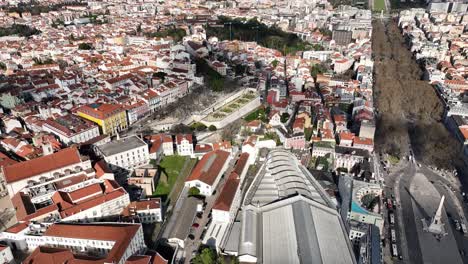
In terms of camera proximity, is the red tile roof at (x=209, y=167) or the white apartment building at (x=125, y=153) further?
the white apartment building at (x=125, y=153)

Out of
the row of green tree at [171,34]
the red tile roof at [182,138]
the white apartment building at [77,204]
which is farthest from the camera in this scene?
the row of green tree at [171,34]

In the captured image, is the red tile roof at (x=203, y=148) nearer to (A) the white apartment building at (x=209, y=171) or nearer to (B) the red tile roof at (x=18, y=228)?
(A) the white apartment building at (x=209, y=171)

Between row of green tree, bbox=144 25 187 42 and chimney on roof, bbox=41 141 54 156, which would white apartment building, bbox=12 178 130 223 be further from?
row of green tree, bbox=144 25 187 42

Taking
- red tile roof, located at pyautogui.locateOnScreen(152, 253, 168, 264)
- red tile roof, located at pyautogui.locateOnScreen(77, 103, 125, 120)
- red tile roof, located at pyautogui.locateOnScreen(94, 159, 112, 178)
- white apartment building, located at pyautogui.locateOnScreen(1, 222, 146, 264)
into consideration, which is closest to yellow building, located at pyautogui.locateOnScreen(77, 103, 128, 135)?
red tile roof, located at pyautogui.locateOnScreen(77, 103, 125, 120)

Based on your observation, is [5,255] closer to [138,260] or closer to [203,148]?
[138,260]

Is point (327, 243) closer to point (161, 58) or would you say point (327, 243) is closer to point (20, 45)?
point (161, 58)

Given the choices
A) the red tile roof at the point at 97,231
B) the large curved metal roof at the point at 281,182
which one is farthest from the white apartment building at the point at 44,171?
the large curved metal roof at the point at 281,182
